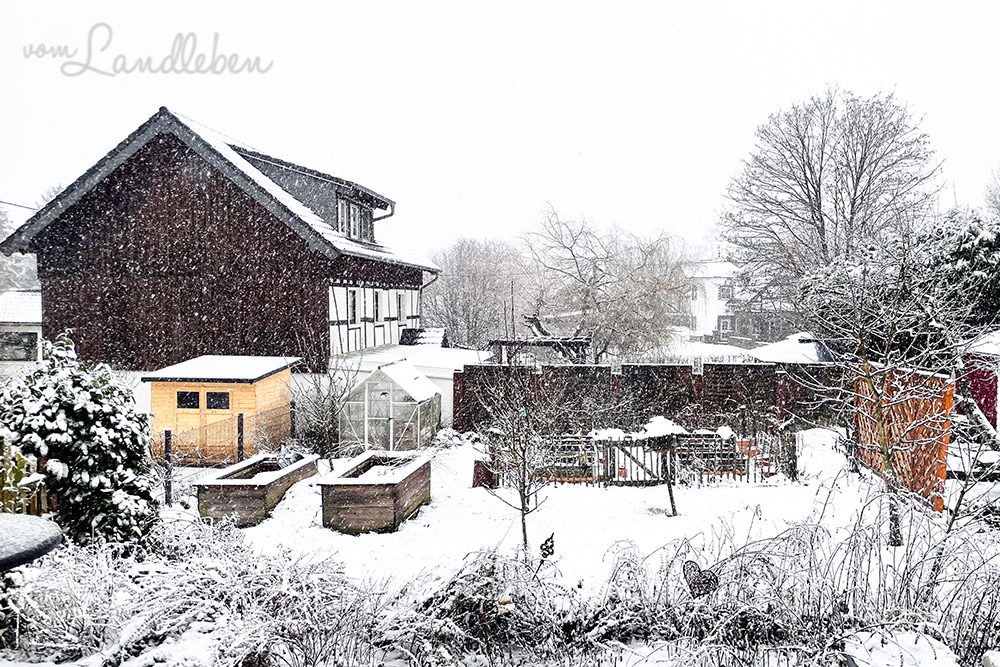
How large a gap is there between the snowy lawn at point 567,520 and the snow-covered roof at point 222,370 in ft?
11.1

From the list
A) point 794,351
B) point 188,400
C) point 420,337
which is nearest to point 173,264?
point 188,400

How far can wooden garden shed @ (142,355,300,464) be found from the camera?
14.4 metres

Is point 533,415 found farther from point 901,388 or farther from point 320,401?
point 901,388

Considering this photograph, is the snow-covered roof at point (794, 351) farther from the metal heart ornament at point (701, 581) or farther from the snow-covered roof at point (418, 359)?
the metal heart ornament at point (701, 581)

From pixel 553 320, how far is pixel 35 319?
18.4 metres

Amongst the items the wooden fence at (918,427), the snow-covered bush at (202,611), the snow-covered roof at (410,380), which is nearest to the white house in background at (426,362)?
the snow-covered roof at (410,380)

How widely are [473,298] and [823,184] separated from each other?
19.2 m

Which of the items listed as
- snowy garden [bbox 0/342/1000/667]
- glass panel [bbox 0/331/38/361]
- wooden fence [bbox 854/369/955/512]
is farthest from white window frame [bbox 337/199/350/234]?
snowy garden [bbox 0/342/1000/667]

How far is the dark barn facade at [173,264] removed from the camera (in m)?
17.4

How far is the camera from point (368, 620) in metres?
3.94

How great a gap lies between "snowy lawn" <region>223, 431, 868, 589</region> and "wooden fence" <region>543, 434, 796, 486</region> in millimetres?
376

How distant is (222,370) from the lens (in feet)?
48.9

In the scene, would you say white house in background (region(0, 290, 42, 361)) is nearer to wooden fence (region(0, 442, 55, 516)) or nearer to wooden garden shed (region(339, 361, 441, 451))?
wooden garden shed (region(339, 361, 441, 451))

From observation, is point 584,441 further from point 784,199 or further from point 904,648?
point 784,199
